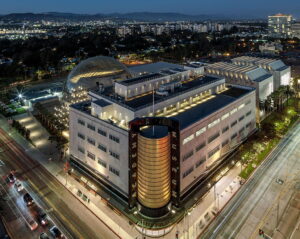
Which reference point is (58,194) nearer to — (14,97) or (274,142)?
(274,142)

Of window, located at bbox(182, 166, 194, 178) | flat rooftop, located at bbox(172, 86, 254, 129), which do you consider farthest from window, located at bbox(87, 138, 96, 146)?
window, located at bbox(182, 166, 194, 178)

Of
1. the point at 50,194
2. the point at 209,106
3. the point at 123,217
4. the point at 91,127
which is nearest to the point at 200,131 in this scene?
the point at 209,106

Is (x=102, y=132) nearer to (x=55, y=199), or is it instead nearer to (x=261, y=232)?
(x=55, y=199)

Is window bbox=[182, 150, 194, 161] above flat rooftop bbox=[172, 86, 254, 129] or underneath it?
underneath

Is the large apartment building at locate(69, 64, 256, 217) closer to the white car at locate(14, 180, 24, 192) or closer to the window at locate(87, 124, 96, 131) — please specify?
the window at locate(87, 124, 96, 131)

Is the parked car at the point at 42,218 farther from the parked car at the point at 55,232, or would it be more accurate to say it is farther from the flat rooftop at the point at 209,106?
the flat rooftop at the point at 209,106

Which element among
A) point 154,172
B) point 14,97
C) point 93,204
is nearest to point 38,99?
point 14,97
